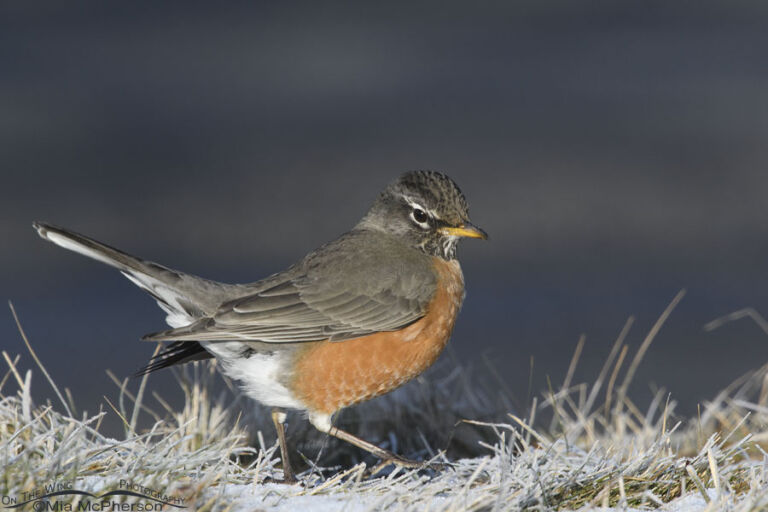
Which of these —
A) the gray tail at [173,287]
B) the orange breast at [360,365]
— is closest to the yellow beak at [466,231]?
the orange breast at [360,365]

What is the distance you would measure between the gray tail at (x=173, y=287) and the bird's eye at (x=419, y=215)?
1.28 m

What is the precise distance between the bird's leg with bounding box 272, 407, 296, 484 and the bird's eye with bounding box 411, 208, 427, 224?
153cm

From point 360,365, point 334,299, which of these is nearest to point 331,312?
point 334,299

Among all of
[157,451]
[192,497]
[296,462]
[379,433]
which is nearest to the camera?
[192,497]

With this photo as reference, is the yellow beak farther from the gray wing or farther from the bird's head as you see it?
the gray wing

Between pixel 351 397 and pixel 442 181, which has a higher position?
pixel 442 181

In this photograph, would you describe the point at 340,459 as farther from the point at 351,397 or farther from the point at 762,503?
the point at 762,503

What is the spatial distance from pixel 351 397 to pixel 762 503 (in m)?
2.31

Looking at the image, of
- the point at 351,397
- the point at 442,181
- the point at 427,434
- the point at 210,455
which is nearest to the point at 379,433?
the point at 427,434

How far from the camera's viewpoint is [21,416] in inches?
162

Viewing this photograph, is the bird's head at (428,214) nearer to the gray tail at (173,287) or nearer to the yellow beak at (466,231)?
the yellow beak at (466,231)

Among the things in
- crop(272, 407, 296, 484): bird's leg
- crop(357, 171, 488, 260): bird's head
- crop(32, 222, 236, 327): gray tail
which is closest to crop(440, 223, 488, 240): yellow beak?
crop(357, 171, 488, 260): bird's head

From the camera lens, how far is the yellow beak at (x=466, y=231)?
5504mm

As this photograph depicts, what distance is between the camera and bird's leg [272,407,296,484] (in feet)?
14.9
